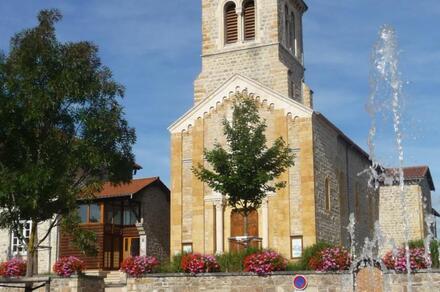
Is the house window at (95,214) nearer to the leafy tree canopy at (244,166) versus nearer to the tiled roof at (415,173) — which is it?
the leafy tree canopy at (244,166)

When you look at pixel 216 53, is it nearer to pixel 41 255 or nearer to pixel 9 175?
pixel 41 255

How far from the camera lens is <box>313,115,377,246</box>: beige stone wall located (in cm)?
3005

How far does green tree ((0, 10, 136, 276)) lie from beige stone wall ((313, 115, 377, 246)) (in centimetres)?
1139

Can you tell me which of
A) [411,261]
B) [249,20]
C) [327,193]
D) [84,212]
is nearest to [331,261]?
[411,261]

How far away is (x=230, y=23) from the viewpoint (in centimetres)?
3472

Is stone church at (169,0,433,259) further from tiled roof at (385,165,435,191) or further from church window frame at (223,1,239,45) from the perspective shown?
tiled roof at (385,165,435,191)

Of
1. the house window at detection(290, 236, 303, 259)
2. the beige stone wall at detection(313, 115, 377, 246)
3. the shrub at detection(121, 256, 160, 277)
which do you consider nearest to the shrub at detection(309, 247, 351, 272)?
the shrub at detection(121, 256, 160, 277)

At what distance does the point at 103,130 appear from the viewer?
2122cm

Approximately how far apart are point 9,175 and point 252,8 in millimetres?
18986

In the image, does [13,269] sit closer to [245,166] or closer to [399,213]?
[245,166]

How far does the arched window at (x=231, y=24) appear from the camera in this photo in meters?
34.5

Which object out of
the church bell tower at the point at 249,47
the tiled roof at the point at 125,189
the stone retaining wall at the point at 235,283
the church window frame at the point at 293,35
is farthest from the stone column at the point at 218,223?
the church window frame at the point at 293,35

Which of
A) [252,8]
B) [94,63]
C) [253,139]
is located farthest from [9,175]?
[252,8]

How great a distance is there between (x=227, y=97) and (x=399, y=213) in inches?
750
